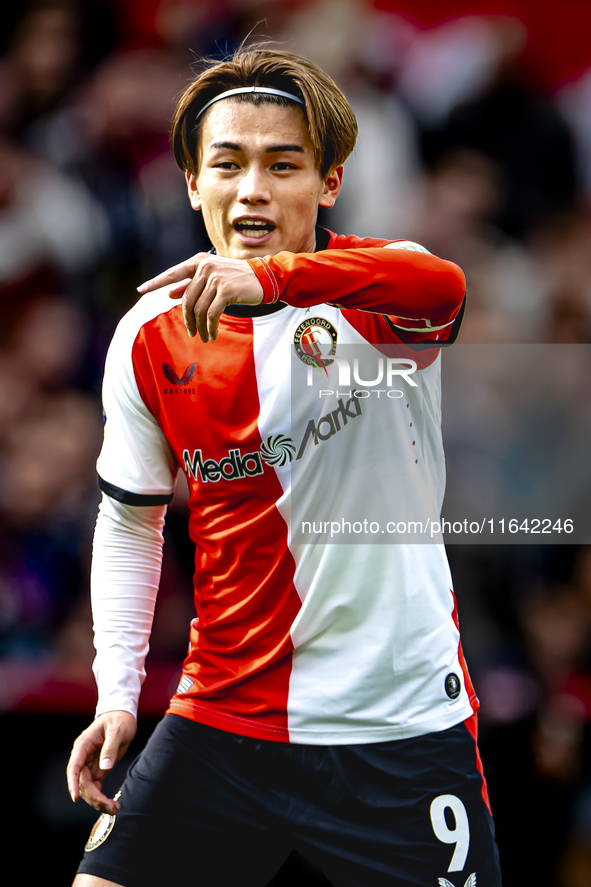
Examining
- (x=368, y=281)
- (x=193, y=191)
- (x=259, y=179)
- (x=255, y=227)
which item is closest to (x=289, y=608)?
(x=368, y=281)

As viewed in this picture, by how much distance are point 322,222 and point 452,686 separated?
275 centimetres

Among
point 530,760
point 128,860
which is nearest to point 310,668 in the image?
point 128,860

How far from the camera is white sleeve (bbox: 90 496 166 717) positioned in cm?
251

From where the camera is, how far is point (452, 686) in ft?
7.83

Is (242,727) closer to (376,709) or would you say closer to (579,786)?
(376,709)

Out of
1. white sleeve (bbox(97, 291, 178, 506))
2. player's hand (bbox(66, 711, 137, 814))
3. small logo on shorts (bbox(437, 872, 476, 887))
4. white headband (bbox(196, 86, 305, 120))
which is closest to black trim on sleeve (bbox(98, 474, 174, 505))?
white sleeve (bbox(97, 291, 178, 506))

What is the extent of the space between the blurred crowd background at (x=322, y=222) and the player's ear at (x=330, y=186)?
1252 mm

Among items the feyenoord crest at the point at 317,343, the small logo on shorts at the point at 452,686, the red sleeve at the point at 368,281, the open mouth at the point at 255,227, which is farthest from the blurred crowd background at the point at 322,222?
the red sleeve at the point at 368,281

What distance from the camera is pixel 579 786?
12.0 feet

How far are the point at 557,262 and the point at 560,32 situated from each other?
220 centimetres

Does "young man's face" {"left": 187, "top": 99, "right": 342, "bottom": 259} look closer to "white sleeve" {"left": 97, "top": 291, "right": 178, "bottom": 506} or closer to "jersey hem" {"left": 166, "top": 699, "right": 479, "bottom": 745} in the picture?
"white sleeve" {"left": 97, "top": 291, "right": 178, "bottom": 506}

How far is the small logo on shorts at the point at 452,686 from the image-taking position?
7.81 ft

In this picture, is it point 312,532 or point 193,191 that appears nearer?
point 312,532

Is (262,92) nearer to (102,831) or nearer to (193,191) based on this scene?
(193,191)
